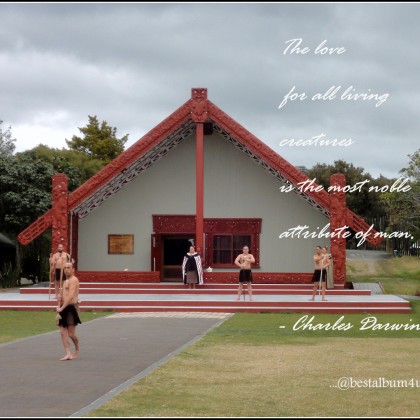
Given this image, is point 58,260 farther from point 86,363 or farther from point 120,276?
point 86,363

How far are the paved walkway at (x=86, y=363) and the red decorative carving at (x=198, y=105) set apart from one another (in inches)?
407

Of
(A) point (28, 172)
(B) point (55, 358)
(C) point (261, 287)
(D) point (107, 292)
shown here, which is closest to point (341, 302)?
(C) point (261, 287)

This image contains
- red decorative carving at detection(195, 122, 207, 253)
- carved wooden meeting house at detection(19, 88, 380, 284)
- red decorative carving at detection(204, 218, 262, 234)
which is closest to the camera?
red decorative carving at detection(195, 122, 207, 253)

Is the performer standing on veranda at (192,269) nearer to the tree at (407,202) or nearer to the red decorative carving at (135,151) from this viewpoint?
the red decorative carving at (135,151)

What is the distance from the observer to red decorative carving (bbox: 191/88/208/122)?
91.1ft

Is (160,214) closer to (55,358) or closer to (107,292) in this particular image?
(107,292)

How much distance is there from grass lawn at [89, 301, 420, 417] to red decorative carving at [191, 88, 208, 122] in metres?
12.7

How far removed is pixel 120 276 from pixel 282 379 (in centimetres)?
1827

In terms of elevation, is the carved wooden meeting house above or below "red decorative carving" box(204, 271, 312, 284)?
above

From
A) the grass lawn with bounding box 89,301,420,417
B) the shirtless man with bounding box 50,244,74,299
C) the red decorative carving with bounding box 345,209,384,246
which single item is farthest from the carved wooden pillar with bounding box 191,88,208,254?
the grass lawn with bounding box 89,301,420,417

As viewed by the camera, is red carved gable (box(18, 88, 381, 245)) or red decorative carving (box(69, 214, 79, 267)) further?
red decorative carving (box(69, 214, 79, 267))

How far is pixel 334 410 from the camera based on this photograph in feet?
27.5

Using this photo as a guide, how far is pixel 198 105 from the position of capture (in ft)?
91.4

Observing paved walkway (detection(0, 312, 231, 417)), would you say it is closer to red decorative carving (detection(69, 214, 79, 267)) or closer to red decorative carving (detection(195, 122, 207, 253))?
red decorative carving (detection(195, 122, 207, 253))
